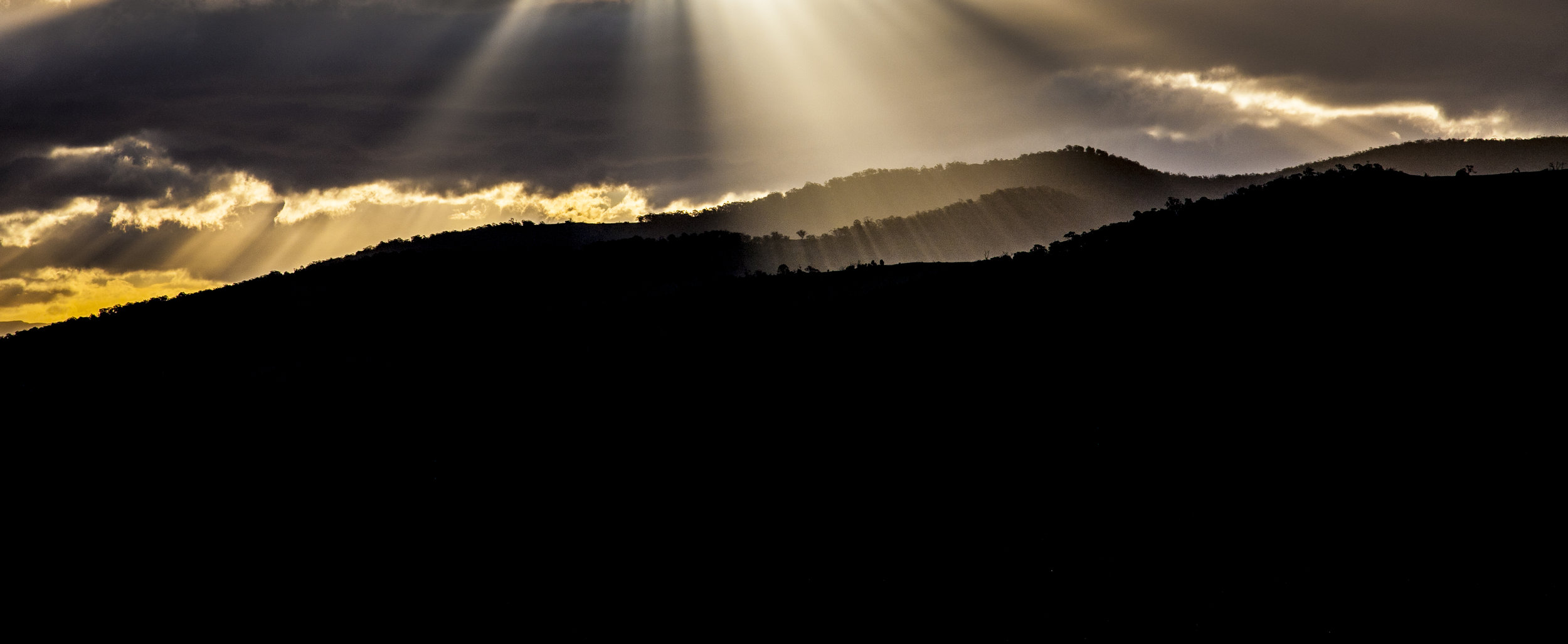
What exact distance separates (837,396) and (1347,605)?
11.8 m

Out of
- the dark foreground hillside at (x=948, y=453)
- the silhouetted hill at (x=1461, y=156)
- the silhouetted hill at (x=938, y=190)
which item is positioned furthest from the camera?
the silhouetted hill at (x=938, y=190)

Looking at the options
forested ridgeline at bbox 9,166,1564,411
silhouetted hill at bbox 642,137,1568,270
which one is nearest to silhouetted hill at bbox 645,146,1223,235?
silhouetted hill at bbox 642,137,1568,270

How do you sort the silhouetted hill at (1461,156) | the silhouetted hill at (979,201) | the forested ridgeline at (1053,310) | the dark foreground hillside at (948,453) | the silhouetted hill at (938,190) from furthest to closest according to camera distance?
the silhouetted hill at (938,190)
the silhouetted hill at (1461,156)
the silhouetted hill at (979,201)
the forested ridgeline at (1053,310)
the dark foreground hillside at (948,453)

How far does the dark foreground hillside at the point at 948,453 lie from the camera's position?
15.8m

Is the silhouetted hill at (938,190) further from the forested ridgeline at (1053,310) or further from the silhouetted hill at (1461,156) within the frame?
Result: the forested ridgeline at (1053,310)

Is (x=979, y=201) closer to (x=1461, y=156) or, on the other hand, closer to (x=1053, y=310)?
(x=1461, y=156)

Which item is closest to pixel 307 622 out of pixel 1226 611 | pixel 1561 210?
pixel 1226 611

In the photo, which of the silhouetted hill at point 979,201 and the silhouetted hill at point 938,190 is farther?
the silhouetted hill at point 938,190

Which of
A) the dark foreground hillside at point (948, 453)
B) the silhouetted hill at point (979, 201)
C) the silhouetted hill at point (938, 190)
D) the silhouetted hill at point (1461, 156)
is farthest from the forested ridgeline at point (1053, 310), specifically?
the silhouetted hill at point (1461, 156)

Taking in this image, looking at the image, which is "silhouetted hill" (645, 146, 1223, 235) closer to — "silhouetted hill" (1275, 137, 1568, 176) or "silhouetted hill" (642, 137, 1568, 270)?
"silhouetted hill" (642, 137, 1568, 270)

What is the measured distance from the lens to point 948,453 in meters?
19.8

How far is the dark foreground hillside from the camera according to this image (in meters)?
15.8

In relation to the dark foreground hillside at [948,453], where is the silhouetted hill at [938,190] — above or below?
above

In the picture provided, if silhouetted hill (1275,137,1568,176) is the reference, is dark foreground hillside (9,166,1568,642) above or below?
below
